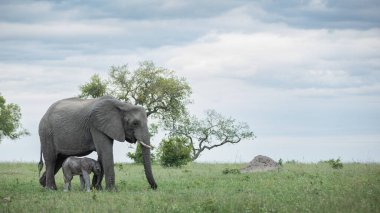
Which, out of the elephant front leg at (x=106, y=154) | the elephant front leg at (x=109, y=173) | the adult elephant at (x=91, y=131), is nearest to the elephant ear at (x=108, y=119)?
the adult elephant at (x=91, y=131)

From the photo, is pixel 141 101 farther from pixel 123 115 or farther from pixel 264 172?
pixel 123 115

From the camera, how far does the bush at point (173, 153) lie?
137 feet

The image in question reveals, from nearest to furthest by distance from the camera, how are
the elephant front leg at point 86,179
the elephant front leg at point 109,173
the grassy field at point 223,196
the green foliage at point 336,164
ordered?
the grassy field at point 223,196 < the elephant front leg at point 86,179 < the elephant front leg at point 109,173 < the green foliage at point 336,164

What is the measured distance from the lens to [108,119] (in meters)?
24.1

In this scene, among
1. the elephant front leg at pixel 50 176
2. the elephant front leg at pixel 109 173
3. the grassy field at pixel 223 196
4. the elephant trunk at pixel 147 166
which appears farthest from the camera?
the elephant front leg at pixel 50 176

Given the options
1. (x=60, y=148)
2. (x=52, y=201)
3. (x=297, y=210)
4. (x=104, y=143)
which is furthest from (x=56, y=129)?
(x=297, y=210)

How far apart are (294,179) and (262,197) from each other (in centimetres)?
727

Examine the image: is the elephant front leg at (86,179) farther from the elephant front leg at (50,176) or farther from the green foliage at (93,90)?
the green foliage at (93,90)

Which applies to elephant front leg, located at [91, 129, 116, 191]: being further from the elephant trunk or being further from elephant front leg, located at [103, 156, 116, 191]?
the elephant trunk

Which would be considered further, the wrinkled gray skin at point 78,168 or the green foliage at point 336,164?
the green foliage at point 336,164

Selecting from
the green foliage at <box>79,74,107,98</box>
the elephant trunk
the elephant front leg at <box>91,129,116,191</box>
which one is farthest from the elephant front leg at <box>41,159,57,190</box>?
the green foliage at <box>79,74,107,98</box>

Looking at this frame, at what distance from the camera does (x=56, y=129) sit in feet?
85.2

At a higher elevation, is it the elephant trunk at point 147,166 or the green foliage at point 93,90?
the green foliage at point 93,90

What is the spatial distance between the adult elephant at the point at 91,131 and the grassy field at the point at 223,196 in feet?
3.99
